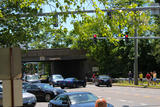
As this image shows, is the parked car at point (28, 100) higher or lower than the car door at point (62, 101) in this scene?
lower

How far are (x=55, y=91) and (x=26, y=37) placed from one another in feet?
17.5

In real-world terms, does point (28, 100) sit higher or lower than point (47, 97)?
higher

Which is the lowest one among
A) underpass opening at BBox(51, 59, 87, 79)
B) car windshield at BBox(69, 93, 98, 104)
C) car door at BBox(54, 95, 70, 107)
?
underpass opening at BBox(51, 59, 87, 79)

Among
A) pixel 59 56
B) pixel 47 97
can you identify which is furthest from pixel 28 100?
pixel 59 56

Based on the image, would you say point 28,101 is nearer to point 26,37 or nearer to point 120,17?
point 26,37

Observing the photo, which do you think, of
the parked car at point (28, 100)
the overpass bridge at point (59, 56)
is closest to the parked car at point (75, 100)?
the parked car at point (28, 100)

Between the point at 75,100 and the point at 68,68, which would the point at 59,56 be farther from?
the point at 75,100

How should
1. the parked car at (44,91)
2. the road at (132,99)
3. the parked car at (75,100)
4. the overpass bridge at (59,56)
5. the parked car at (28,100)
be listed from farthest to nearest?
the overpass bridge at (59,56)
the parked car at (44,91)
the parked car at (28,100)
the road at (132,99)
the parked car at (75,100)

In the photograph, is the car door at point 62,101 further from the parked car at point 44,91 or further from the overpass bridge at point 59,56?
the overpass bridge at point 59,56

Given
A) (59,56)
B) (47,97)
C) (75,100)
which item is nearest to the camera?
(75,100)

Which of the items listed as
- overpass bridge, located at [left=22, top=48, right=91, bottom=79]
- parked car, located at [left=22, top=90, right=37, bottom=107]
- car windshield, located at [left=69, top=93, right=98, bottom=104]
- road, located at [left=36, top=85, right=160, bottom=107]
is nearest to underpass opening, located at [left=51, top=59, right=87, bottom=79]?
overpass bridge, located at [left=22, top=48, right=91, bottom=79]

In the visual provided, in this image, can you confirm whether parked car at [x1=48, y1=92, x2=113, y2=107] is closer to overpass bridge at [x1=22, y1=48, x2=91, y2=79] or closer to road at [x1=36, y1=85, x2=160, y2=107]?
road at [x1=36, y1=85, x2=160, y2=107]

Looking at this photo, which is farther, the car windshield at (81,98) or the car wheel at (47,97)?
the car wheel at (47,97)

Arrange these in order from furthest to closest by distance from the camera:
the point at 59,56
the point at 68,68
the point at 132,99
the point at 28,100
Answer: the point at 68,68 < the point at 59,56 < the point at 132,99 < the point at 28,100
